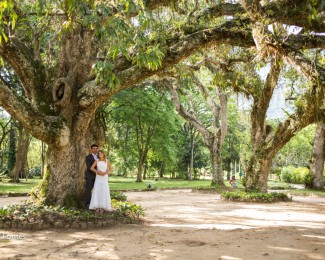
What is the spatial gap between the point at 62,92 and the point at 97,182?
2.46m

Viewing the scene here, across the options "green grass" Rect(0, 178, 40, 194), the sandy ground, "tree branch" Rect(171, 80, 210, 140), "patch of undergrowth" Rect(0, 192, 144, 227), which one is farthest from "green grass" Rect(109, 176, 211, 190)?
the sandy ground

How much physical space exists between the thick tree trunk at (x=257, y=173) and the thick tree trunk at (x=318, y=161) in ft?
31.1

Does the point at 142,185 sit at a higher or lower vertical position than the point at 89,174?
lower

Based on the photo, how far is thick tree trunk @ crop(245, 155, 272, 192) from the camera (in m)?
14.0

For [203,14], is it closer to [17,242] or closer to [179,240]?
[179,240]

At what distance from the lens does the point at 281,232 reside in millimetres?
7066

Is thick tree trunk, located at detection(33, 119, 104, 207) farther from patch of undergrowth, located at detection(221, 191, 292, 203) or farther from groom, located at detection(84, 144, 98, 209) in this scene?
patch of undergrowth, located at detection(221, 191, 292, 203)

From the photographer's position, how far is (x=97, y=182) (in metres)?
8.39

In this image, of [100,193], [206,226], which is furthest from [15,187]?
[206,226]

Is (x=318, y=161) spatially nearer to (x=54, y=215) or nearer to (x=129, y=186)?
(x=129, y=186)

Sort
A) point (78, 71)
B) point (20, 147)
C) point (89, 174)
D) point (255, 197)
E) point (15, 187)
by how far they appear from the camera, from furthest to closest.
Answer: point (20, 147) → point (15, 187) → point (255, 197) → point (78, 71) → point (89, 174)

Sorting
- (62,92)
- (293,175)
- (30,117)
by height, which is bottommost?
(293,175)

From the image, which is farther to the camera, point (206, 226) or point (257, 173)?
point (257, 173)

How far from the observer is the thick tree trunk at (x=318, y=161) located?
22.1 metres
